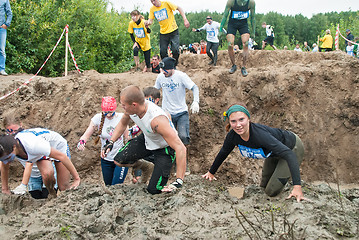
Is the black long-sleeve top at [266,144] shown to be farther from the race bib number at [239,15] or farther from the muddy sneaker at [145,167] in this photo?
the race bib number at [239,15]

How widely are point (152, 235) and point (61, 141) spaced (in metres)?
2.33

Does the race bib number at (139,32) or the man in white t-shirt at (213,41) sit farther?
the man in white t-shirt at (213,41)

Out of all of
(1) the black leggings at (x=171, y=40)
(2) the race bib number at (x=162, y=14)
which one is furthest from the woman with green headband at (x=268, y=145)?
(2) the race bib number at (x=162, y=14)

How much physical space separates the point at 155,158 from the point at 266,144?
1447 millimetres

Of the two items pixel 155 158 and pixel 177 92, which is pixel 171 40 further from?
pixel 155 158

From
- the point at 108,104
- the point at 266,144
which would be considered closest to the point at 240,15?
the point at 108,104

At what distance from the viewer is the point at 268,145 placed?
3.43 m

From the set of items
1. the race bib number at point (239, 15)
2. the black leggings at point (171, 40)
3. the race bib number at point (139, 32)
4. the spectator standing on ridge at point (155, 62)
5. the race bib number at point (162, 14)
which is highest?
the race bib number at point (162, 14)

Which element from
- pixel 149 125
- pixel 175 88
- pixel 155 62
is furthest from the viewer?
pixel 155 62

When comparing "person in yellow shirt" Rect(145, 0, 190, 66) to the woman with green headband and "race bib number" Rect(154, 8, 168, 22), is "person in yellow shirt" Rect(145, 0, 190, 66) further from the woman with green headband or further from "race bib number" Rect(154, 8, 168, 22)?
the woman with green headband

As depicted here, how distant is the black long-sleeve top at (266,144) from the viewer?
330 cm

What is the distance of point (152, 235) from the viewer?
2.73 metres

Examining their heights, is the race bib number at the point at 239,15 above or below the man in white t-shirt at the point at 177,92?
above

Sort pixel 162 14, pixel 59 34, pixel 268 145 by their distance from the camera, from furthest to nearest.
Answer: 1. pixel 59 34
2. pixel 162 14
3. pixel 268 145
